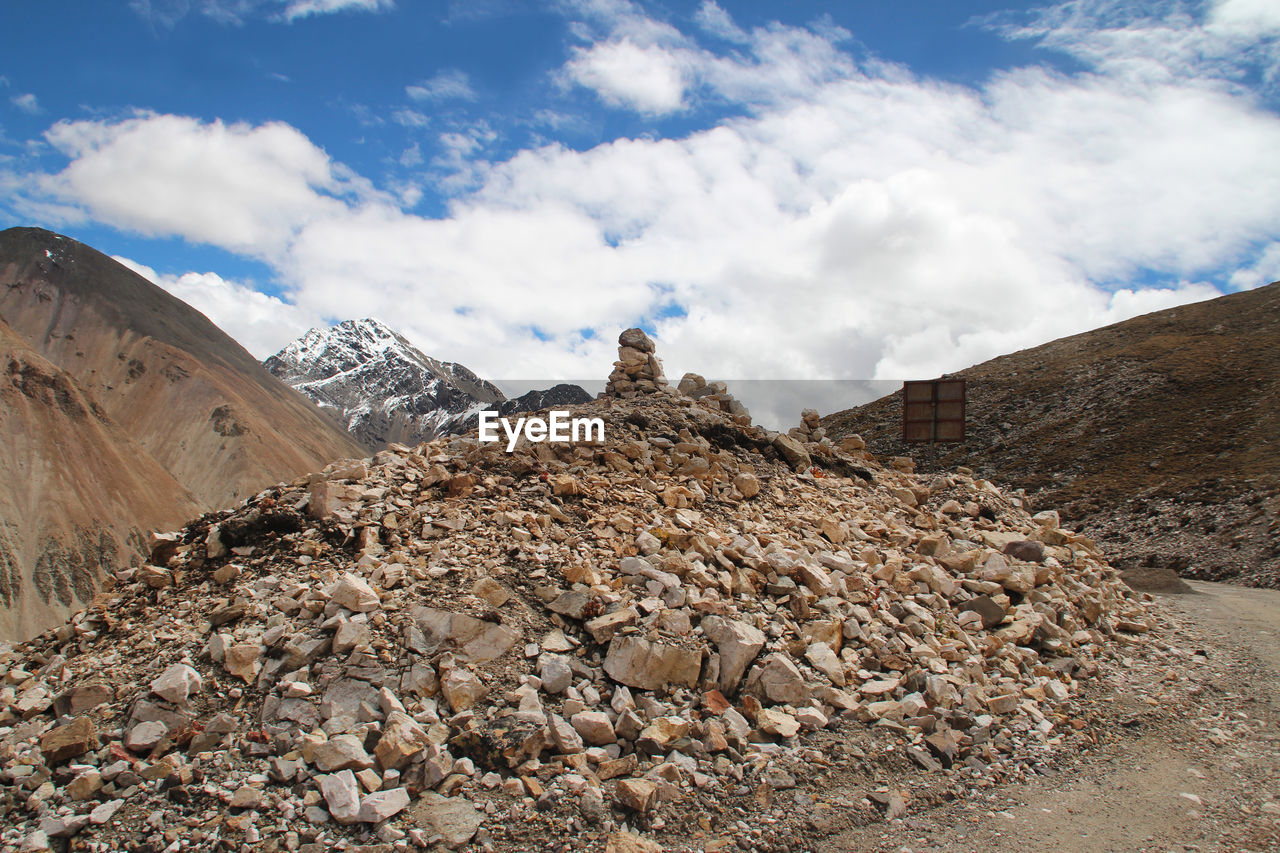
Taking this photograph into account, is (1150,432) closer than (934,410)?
No

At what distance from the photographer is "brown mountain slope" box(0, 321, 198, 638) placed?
2751 inches

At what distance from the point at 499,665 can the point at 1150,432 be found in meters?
54.9

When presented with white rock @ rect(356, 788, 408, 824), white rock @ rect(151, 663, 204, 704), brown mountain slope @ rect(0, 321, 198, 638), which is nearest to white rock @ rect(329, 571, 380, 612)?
white rock @ rect(151, 663, 204, 704)

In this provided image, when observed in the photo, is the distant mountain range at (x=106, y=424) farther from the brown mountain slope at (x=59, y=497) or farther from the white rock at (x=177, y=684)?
the white rock at (x=177, y=684)

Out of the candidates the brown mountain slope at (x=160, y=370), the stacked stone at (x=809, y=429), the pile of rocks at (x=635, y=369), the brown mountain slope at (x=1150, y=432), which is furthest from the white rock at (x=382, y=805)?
the brown mountain slope at (x=160, y=370)

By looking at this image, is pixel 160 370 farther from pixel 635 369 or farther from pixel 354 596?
pixel 354 596

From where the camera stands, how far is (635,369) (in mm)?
16062

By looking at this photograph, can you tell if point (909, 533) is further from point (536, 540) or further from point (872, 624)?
point (536, 540)

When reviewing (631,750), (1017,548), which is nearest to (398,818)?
(631,750)

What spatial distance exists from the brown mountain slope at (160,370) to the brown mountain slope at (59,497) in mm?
24063

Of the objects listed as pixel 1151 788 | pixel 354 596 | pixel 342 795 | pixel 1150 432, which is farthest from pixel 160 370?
pixel 1151 788

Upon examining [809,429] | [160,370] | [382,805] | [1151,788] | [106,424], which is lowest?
[1151,788]

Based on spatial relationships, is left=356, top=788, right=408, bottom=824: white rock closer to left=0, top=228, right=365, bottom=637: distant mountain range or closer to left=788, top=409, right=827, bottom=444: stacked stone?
left=788, top=409, right=827, bottom=444: stacked stone

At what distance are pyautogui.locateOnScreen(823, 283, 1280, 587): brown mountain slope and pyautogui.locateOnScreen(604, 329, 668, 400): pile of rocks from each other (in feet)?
41.9
